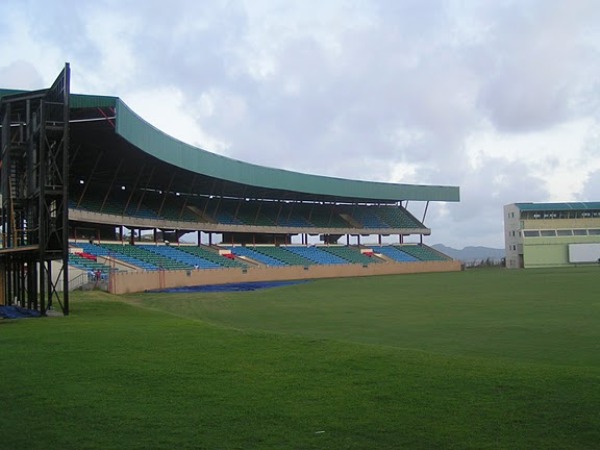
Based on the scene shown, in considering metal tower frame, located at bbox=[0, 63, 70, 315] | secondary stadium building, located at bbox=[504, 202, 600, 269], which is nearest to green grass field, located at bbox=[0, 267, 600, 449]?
metal tower frame, located at bbox=[0, 63, 70, 315]

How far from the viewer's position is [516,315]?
1730 centimetres

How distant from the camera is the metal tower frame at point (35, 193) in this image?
17281 mm

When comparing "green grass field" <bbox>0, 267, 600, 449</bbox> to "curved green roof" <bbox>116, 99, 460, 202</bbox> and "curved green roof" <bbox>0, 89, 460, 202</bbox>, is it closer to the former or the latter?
"curved green roof" <bbox>0, 89, 460, 202</bbox>

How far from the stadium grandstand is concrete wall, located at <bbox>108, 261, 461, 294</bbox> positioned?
0.34 ft

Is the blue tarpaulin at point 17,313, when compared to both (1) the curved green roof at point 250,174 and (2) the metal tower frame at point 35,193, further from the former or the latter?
(1) the curved green roof at point 250,174

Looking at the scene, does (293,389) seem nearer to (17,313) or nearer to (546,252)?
(17,313)

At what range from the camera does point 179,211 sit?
168 ft

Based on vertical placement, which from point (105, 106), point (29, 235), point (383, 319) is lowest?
point (383, 319)

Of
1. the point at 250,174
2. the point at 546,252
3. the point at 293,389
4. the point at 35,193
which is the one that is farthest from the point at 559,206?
the point at 293,389

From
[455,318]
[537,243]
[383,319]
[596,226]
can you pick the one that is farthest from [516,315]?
[596,226]

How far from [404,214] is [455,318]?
187ft

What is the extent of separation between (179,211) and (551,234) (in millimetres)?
49365

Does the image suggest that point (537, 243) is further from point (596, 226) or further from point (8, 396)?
point (8, 396)

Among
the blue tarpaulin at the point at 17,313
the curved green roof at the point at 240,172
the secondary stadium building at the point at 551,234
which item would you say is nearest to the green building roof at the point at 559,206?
the secondary stadium building at the point at 551,234
